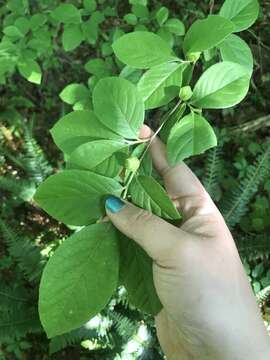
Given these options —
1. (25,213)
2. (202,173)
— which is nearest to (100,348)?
(25,213)

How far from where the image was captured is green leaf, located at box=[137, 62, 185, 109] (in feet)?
3.14

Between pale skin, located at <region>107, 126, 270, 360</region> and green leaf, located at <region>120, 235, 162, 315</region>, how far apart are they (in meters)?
0.04

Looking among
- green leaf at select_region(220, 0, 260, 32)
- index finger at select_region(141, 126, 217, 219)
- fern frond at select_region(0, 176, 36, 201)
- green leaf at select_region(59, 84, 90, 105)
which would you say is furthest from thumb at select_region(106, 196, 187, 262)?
fern frond at select_region(0, 176, 36, 201)

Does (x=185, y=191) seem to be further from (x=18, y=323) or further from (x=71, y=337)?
(x=18, y=323)

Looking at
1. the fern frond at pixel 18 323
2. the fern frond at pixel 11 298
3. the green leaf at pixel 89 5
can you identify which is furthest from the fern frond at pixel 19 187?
the green leaf at pixel 89 5

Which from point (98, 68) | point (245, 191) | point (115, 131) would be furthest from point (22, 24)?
point (245, 191)

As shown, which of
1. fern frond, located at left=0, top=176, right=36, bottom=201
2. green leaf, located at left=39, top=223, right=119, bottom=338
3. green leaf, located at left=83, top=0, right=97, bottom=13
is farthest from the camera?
fern frond, located at left=0, top=176, right=36, bottom=201

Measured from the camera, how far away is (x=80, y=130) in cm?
95

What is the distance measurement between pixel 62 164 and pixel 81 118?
6.35ft

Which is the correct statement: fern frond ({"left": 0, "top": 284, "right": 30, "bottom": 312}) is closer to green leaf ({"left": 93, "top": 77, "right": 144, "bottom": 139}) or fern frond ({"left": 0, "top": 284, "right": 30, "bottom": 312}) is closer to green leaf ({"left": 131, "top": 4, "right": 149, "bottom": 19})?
green leaf ({"left": 131, "top": 4, "right": 149, "bottom": 19})

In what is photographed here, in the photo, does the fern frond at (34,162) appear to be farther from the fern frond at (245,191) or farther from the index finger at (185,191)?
the index finger at (185,191)

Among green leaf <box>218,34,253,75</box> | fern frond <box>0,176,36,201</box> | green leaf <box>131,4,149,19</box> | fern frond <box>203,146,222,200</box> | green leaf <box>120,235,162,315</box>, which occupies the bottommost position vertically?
fern frond <box>0,176,36,201</box>

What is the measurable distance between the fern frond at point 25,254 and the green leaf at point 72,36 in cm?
130

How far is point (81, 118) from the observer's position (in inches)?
37.8
